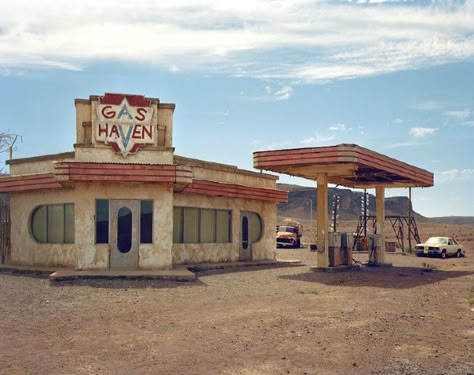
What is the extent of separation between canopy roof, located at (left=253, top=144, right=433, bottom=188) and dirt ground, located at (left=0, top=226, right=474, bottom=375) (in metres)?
4.92

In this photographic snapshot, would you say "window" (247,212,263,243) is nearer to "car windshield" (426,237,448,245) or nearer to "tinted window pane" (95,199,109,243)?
"tinted window pane" (95,199,109,243)

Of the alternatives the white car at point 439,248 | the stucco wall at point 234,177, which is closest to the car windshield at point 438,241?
the white car at point 439,248

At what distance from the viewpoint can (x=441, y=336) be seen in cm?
1055

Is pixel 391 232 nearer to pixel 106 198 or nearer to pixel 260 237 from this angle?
pixel 260 237

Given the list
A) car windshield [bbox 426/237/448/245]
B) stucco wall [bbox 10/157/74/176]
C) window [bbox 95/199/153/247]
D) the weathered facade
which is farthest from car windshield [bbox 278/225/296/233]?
window [bbox 95/199/153/247]

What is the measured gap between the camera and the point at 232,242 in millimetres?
26406

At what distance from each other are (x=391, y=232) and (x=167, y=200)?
234 feet

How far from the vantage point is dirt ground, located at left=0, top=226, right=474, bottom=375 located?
8.58 meters

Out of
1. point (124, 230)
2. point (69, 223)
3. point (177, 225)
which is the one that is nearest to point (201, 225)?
point (177, 225)

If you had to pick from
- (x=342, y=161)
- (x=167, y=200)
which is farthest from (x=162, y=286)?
(x=342, y=161)

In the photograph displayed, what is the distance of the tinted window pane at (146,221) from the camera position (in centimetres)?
2100

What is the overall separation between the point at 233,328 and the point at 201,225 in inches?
535

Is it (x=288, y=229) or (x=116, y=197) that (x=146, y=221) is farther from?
(x=288, y=229)

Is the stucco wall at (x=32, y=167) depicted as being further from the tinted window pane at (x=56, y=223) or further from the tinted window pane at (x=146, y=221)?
the tinted window pane at (x=146, y=221)
